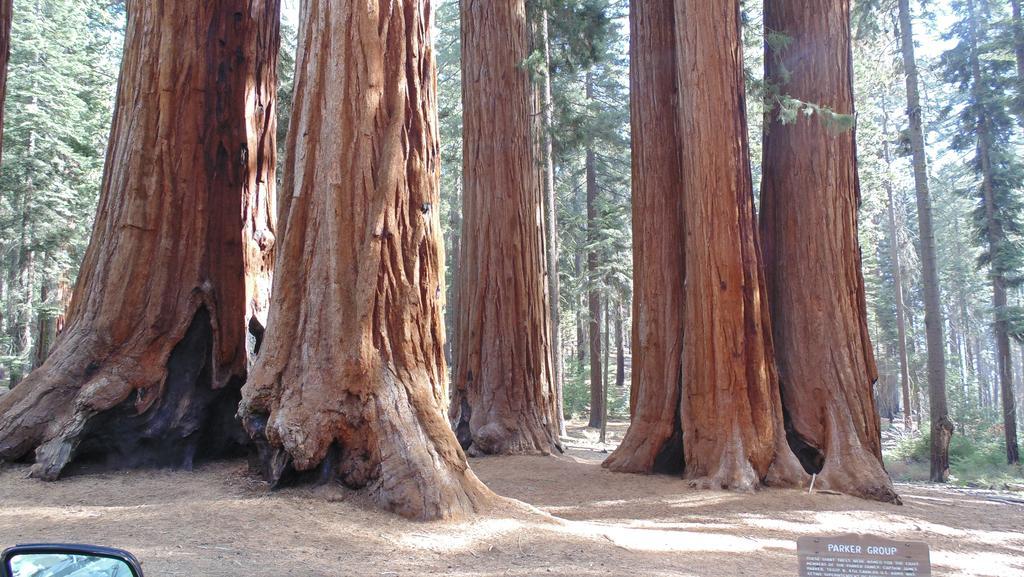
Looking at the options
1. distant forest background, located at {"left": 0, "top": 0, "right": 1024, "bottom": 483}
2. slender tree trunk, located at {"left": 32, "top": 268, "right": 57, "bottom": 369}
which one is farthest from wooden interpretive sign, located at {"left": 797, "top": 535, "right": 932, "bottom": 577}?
slender tree trunk, located at {"left": 32, "top": 268, "right": 57, "bottom": 369}

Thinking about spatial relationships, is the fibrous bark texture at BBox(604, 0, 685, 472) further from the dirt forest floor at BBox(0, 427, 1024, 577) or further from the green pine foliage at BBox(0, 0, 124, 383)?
the green pine foliage at BBox(0, 0, 124, 383)

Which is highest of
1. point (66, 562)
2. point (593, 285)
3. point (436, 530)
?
point (593, 285)

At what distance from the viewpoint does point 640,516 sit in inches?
262

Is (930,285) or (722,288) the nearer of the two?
(722,288)

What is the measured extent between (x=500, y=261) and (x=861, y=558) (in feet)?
28.1

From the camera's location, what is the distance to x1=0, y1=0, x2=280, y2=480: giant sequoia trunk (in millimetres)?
6223

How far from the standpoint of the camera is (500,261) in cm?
1088

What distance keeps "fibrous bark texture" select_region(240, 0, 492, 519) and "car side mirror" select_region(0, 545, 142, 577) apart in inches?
116

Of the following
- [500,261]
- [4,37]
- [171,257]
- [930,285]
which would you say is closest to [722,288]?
[500,261]

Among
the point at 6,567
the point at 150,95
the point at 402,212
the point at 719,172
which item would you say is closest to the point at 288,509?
the point at 402,212

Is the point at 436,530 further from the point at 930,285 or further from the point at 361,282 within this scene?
the point at 930,285

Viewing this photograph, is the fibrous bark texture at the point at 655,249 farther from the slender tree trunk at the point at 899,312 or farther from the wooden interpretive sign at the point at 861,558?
the slender tree trunk at the point at 899,312

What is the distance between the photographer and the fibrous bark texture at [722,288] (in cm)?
796

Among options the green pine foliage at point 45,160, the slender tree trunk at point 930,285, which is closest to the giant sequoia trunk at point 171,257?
the slender tree trunk at point 930,285
